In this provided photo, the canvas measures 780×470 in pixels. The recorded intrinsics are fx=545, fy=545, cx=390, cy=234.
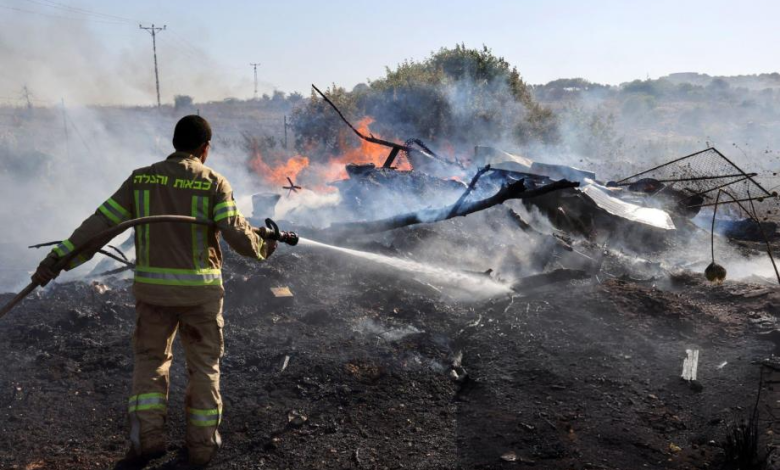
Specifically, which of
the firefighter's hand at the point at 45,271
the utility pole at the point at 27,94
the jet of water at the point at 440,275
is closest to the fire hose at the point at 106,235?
the firefighter's hand at the point at 45,271

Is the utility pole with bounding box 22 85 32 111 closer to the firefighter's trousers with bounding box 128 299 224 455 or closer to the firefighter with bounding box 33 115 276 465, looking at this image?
the firefighter with bounding box 33 115 276 465

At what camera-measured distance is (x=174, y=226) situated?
3293 mm

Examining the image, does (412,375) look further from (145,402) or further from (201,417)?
(145,402)

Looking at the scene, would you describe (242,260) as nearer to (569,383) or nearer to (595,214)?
(569,383)

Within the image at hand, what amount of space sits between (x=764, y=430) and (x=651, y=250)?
19.9 ft

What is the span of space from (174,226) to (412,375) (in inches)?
92.6

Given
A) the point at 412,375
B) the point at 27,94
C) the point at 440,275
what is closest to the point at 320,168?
the point at 440,275

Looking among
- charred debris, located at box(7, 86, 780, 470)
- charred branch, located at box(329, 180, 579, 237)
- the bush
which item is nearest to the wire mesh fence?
charred debris, located at box(7, 86, 780, 470)

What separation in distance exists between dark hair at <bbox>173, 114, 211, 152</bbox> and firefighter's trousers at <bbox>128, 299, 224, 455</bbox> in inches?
39.6

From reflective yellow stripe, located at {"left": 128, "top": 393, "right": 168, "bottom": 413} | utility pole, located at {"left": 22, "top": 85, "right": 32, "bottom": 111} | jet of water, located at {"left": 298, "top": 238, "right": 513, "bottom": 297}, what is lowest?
jet of water, located at {"left": 298, "top": 238, "right": 513, "bottom": 297}

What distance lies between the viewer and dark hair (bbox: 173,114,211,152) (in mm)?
3432

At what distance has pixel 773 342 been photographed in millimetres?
5281

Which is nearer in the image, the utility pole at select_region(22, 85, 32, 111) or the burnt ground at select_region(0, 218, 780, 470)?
the burnt ground at select_region(0, 218, 780, 470)

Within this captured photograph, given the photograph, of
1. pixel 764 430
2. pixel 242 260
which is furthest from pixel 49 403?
pixel 764 430
